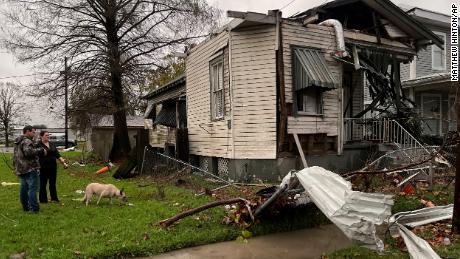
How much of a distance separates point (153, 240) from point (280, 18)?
7.44 metres

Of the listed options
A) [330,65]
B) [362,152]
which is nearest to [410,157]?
[362,152]

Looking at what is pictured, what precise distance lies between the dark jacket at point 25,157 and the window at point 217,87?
231 inches

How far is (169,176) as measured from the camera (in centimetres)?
1317

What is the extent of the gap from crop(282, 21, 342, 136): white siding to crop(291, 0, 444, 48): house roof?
100 centimetres

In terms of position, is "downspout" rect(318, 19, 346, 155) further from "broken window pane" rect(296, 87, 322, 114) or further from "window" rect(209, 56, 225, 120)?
"window" rect(209, 56, 225, 120)

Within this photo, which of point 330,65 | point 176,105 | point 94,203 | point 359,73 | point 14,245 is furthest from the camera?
point 176,105

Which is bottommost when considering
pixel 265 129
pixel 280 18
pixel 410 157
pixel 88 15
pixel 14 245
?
pixel 14 245

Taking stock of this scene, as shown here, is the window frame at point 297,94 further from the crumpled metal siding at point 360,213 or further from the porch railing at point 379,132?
the crumpled metal siding at point 360,213

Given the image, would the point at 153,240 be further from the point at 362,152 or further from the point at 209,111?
the point at 362,152

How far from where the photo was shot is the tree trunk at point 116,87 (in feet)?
63.7

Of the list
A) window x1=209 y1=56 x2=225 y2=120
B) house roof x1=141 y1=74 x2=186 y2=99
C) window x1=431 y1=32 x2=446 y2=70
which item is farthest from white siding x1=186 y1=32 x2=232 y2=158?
window x1=431 y1=32 x2=446 y2=70

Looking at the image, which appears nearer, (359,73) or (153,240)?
(153,240)

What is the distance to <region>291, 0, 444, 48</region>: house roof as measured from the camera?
13.4m

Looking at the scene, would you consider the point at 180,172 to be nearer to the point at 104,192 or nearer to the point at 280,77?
the point at 104,192
